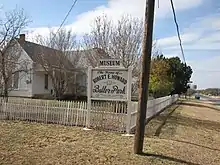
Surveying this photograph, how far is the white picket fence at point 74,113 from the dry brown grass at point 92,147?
2.46 feet

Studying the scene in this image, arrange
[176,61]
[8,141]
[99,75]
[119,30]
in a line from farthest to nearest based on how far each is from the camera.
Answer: [176,61] → [119,30] → [99,75] → [8,141]

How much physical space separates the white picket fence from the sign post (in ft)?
0.97

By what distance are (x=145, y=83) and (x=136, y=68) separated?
48.4 feet

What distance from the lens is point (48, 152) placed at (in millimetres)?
7723

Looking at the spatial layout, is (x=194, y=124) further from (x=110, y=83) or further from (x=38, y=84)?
(x=38, y=84)

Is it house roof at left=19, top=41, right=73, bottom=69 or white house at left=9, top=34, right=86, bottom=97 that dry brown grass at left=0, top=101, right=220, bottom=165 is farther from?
white house at left=9, top=34, right=86, bottom=97

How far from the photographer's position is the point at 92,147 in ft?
28.1

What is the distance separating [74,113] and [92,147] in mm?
4351

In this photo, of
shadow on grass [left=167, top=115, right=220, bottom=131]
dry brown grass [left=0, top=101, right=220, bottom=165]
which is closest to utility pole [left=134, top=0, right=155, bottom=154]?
dry brown grass [left=0, top=101, right=220, bottom=165]

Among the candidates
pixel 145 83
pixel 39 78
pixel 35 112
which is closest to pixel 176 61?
pixel 39 78

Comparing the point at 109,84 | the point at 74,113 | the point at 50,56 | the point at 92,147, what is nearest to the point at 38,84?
the point at 50,56

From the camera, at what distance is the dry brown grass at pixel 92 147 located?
7.19 meters

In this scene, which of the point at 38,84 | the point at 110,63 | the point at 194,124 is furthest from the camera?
the point at 38,84

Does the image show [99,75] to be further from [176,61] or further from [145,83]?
[176,61]
